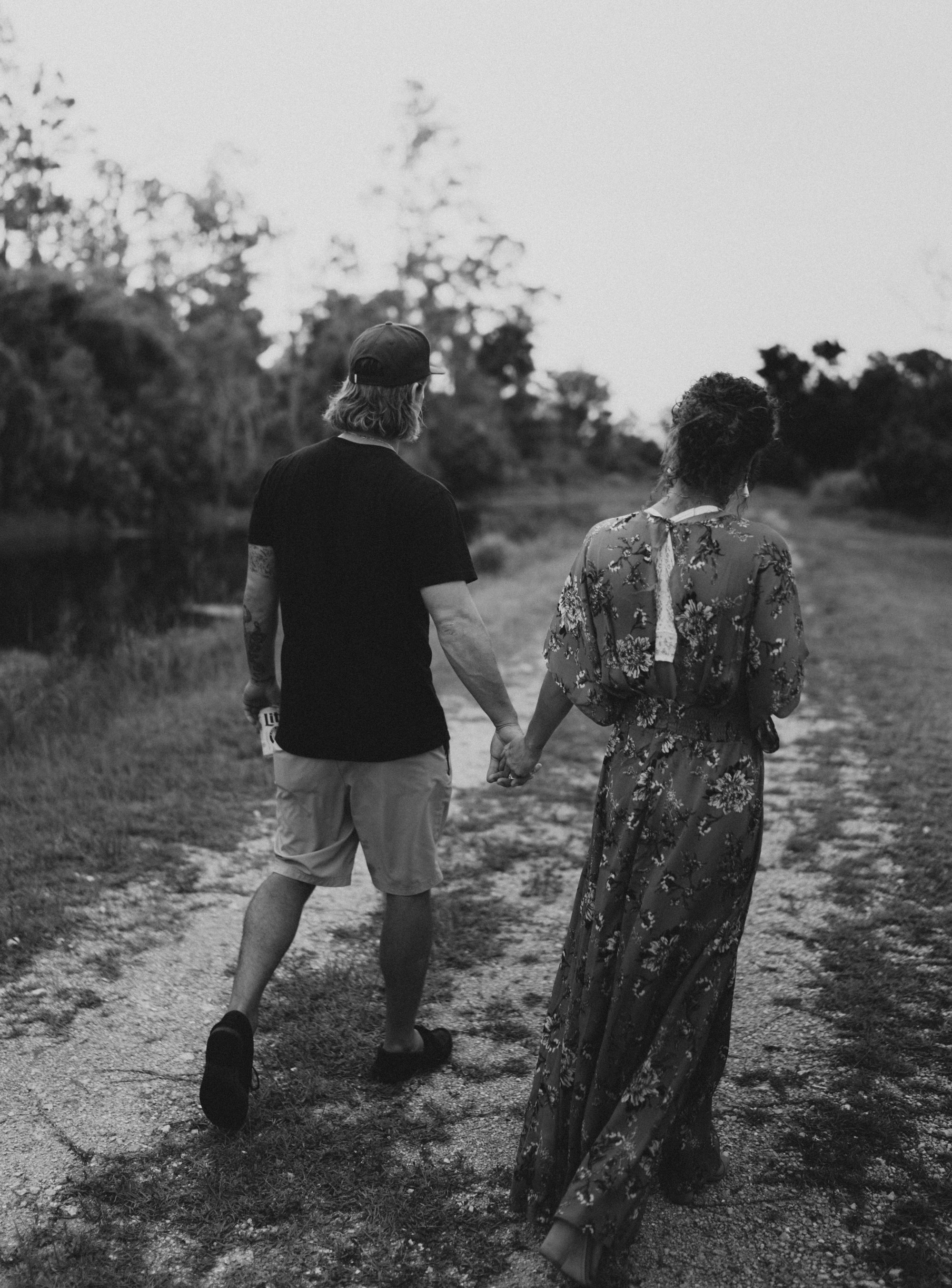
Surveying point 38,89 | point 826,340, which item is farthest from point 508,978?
point 38,89

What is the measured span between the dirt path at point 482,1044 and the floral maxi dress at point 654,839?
0.27 m

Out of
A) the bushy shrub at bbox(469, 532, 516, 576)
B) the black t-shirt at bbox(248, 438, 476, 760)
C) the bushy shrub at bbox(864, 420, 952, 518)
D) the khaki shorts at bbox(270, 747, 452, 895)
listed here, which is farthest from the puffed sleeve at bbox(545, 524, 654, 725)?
Result: the bushy shrub at bbox(864, 420, 952, 518)

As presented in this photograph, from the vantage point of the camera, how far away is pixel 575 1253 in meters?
2.23

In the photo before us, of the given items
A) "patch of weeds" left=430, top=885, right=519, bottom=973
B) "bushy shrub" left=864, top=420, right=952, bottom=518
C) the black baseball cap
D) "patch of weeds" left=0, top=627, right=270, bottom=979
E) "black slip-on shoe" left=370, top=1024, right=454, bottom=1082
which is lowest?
"patch of weeds" left=0, top=627, right=270, bottom=979

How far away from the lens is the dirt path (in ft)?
8.02

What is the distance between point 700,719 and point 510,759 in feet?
1.79

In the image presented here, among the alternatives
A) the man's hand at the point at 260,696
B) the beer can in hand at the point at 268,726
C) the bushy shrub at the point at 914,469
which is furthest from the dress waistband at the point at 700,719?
the bushy shrub at the point at 914,469

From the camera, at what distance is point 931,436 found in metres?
35.2

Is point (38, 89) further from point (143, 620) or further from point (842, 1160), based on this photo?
point (842, 1160)

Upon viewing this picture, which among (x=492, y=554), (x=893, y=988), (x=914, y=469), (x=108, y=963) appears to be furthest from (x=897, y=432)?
(x=108, y=963)

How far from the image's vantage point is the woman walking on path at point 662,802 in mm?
2318

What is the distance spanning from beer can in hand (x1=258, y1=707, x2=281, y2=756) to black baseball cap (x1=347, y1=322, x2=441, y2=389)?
903mm

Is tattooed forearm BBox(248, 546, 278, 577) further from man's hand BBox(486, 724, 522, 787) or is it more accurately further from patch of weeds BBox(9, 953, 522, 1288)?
patch of weeds BBox(9, 953, 522, 1288)

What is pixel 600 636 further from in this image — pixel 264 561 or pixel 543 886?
pixel 543 886
